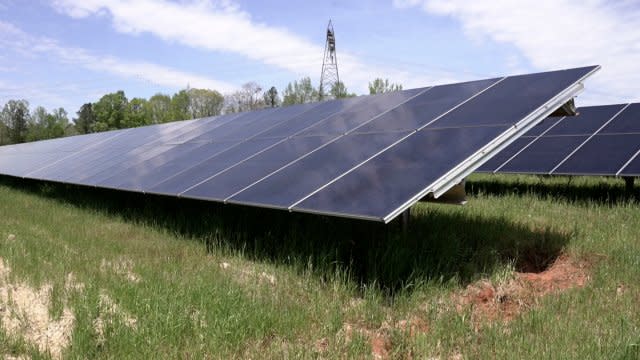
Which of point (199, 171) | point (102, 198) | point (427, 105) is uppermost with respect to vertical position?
point (427, 105)

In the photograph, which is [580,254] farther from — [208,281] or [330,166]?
[208,281]

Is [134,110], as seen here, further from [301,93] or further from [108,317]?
[108,317]

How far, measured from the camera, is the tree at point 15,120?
10050 centimetres

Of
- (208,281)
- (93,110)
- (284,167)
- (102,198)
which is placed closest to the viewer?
(208,281)

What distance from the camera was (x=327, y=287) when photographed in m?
5.45

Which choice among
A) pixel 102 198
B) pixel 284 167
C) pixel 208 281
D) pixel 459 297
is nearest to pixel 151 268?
pixel 208 281

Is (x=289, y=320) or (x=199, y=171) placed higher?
(x=199, y=171)

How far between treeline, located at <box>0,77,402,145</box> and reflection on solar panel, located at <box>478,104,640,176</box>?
254 ft

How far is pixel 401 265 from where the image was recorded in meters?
5.75

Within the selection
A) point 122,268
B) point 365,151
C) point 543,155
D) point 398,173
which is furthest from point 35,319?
point 543,155

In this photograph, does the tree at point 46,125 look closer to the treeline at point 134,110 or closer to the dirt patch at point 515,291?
the treeline at point 134,110

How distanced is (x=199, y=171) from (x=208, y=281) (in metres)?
3.49

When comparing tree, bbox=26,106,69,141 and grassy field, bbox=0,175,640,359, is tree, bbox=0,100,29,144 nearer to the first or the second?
tree, bbox=26,106,69,141

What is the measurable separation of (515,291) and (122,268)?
4.26 metres
